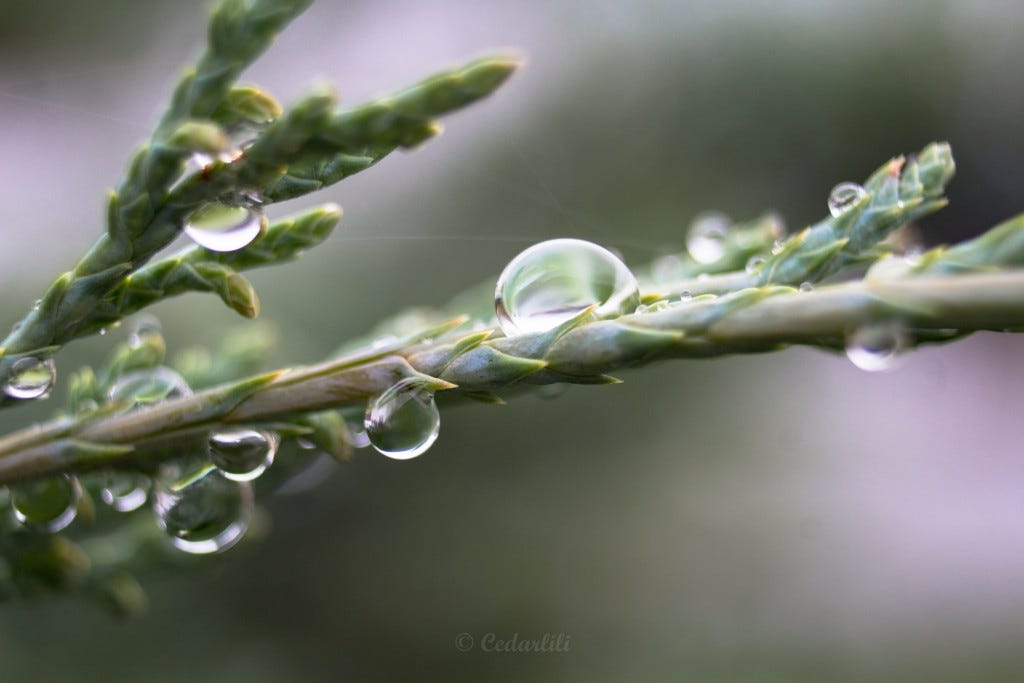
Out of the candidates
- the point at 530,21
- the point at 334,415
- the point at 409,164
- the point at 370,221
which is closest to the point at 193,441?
the point at 334,415

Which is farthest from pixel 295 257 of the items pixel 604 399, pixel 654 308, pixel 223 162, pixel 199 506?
pixel 604 399

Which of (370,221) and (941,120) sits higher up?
(941,120)

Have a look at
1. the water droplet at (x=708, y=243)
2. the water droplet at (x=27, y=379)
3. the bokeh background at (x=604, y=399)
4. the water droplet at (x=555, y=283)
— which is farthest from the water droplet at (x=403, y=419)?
the bokeh background at (x=604, y=399)

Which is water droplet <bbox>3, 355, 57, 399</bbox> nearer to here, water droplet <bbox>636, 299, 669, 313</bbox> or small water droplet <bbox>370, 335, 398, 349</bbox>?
small water droplet <bbox>370, 335, 398, 349</bbox>

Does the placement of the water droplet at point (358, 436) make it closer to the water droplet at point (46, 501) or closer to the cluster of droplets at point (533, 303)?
the cluster of droplets at point (533, 303)

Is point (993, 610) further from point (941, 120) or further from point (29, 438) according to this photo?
point (29, 438)

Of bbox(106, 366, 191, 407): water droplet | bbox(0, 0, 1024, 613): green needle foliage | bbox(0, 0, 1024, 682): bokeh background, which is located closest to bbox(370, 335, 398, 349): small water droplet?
bbox(0, 0, 1024, 613): green needle foliage

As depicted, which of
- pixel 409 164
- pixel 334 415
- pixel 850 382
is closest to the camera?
pixel 334 415

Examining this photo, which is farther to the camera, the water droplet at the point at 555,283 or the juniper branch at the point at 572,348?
the water droplet at the point at 555,283
